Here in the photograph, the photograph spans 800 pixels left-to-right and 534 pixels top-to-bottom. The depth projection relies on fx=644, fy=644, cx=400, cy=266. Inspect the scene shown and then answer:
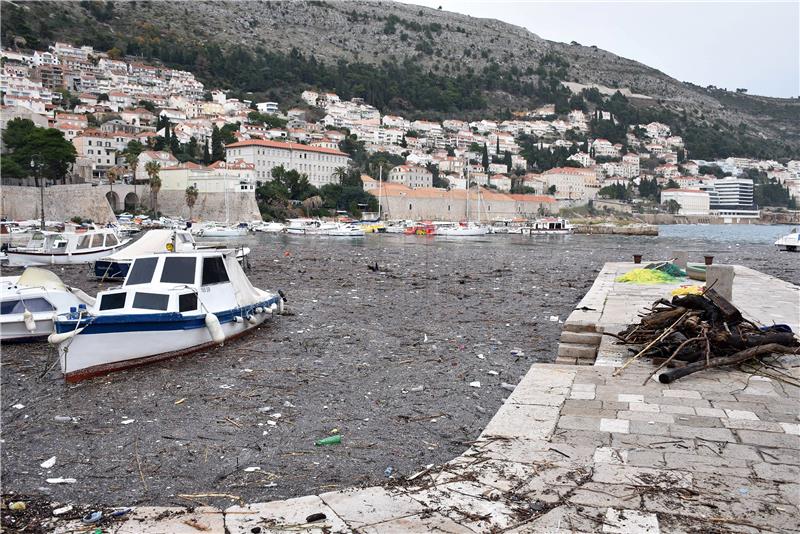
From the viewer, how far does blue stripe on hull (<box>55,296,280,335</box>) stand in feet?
26.8

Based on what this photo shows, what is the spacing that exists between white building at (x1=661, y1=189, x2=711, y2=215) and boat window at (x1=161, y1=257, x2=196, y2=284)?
444 ft

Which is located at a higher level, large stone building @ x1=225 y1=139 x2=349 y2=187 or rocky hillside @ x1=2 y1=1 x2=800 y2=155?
rocky hillside @ x1=2 y1=1 x2=800 y2=155

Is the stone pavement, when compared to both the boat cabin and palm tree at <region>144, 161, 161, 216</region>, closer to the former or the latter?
the boat cabin

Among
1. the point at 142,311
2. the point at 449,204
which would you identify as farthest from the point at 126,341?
the point at 449,204

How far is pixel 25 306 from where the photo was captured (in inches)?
415

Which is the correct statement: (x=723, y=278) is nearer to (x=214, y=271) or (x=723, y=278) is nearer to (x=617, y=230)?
(x=214, y=271)

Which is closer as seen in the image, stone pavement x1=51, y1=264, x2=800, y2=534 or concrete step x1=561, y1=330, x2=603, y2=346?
stone pavement x1=51, y1=264, x2=800, y2=534

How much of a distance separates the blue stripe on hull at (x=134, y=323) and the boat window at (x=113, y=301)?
24.7 inches

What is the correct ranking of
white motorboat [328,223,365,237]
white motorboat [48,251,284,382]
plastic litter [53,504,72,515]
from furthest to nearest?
white motorboat [328,223,365,237]
white motorboat [48,251,284,382]
plastic litter [53,504,72,515]

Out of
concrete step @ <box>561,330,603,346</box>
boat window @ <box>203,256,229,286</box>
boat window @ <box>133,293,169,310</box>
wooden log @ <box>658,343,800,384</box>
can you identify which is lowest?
concrete step @ <box>561,330,603,346</box>

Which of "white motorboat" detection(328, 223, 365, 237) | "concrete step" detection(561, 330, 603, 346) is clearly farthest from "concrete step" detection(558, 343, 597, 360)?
"white motorboat" detection(328, 223, 365, 237)

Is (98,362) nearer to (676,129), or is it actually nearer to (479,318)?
(479,318)

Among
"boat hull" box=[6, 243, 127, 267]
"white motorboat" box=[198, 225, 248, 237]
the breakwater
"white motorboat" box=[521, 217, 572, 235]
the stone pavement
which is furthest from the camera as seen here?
"white motorboat" box=[521, 217, 572, 235]

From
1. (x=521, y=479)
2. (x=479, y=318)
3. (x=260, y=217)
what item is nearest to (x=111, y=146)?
(x=260, y=217)
